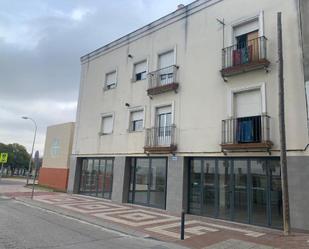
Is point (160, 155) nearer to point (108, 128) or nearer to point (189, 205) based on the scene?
point (189, 205)

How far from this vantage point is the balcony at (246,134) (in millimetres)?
11620

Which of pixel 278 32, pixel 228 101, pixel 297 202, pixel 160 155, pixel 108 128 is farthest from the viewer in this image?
pixel 108 128

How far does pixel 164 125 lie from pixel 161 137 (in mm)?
738

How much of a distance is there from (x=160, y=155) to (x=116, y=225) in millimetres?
5578

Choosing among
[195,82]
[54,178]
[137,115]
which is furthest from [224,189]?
[54,178]

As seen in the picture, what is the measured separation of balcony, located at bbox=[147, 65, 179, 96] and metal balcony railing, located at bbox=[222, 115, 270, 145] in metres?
3.94

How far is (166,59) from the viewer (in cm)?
1706

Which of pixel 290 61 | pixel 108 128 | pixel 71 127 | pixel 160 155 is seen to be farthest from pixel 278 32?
pixel 71 127

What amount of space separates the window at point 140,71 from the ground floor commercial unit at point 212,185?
195 inches

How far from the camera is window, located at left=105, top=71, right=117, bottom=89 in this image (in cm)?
2048

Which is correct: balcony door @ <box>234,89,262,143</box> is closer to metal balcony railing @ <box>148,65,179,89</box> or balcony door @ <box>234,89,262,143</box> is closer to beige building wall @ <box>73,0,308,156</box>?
beige building wall @ <box>73,0,308,156</box>

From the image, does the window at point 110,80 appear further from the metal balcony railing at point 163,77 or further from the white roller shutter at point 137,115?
the metal balcony railing at point 163,77

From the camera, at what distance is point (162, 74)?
16.8 m

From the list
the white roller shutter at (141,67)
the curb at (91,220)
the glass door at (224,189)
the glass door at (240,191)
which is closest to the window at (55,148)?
the curb at (91,220)
